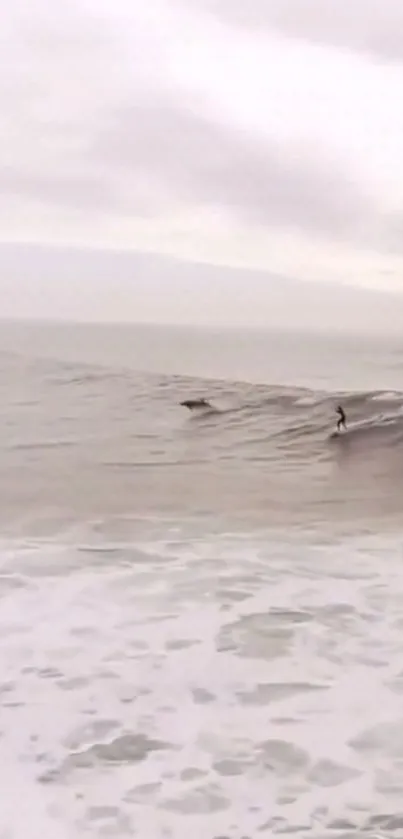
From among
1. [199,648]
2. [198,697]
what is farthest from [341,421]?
[198,697]

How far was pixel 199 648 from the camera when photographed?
3.51 meters

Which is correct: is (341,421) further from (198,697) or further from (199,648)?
(198,697)

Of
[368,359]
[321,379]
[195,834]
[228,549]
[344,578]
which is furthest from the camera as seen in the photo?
[368,359]

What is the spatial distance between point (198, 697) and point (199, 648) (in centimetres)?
43

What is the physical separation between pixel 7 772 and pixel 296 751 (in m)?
0.95

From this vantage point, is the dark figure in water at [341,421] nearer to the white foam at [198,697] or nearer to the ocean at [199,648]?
the ocean at [199,648]

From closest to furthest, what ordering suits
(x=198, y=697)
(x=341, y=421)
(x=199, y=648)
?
(x=198, y=697) → (x=199, y=648) → (x=341, y=421)

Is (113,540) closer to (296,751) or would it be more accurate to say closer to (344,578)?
(344,578)

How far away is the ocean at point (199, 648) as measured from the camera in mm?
2477

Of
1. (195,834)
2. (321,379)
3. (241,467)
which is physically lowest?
(195,834)

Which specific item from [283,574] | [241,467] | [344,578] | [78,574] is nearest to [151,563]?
[78,574]

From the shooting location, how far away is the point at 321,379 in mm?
17484

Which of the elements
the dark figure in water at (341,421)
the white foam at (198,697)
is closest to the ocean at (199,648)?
the white foam at (198,697)

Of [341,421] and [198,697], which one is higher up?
[341,421]
